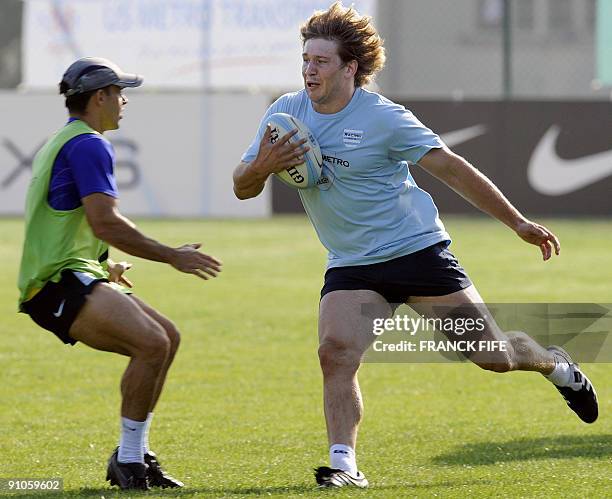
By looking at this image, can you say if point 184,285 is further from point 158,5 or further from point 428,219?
point 158,5

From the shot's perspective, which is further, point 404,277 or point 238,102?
point 238,102

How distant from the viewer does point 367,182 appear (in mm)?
6121

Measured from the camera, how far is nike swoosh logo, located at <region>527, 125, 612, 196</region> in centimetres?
2267

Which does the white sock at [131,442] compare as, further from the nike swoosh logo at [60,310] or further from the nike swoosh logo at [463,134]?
the nike swoosh logo at [463,134]

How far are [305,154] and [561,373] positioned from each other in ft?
5.85

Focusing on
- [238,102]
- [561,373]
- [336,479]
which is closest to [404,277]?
[336,479]

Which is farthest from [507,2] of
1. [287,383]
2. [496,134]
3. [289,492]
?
→ [289,492]

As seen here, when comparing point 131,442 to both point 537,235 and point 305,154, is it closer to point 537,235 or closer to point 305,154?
point 305,154

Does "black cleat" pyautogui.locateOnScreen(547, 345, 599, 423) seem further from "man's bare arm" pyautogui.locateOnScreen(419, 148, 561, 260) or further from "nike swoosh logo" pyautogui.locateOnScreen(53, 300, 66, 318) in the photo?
"nike swoosh logo" pyautogui.locateOnScreen(53, 300, 66, 318)

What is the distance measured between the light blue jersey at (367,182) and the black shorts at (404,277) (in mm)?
35

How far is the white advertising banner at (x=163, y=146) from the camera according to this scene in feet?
75.5

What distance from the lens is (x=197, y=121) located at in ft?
76.4

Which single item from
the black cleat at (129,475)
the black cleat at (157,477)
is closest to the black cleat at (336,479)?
the black cleat at (157,477)

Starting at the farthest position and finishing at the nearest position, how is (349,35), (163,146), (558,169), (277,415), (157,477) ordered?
(163,146)
(558,169)
(277,415)
(349,35)
(157,477)
